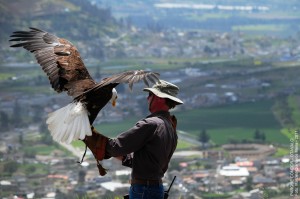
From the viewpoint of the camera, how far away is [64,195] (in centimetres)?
1655

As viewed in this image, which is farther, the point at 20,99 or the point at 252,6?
the point at 252,6

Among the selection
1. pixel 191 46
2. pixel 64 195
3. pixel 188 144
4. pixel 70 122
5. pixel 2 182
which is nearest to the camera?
pixel 70 122

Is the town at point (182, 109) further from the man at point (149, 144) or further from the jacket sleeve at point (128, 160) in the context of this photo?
the man at point (149, 144)

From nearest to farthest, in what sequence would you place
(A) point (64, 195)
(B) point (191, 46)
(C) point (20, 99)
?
(A) point (64, 195), (C) point (20, 99), (B) point (191, 46)

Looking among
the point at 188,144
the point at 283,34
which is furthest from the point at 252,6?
the point at 188,144

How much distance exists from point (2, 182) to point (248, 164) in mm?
8132

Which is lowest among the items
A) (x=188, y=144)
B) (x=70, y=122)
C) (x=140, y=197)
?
(x=188, y=144)

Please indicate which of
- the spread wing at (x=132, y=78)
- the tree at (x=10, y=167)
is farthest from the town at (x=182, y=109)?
the spread wing at (x=132, y=78)

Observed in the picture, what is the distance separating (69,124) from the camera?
4441mm

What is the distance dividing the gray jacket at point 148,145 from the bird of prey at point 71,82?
20 centimetres

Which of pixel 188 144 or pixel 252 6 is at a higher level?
pixel 252 6

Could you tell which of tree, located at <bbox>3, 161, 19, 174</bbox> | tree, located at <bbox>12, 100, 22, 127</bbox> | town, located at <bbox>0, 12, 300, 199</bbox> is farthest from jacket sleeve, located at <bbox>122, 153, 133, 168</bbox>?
tree, located at <bbox>12, 100, 22, 127</bbox>

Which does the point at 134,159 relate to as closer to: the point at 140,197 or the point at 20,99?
the point at 140,197

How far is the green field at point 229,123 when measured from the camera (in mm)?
29891
